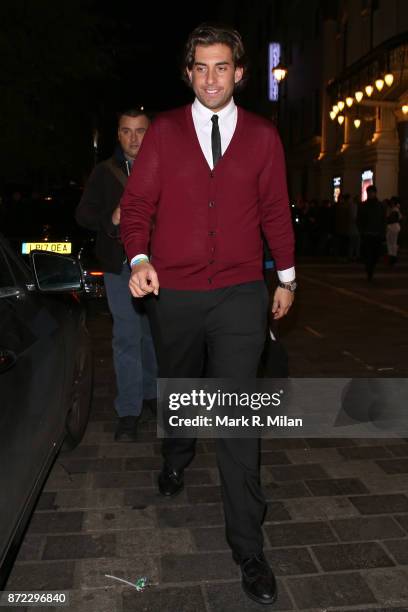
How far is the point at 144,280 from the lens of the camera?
2871 mm

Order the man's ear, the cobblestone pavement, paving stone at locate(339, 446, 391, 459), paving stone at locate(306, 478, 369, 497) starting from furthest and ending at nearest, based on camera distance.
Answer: paving stone at locate(339, 446, 391, 459)
paving stone at locate(306, 478, 369, 497)
the man's ear
the cobblestone pavement

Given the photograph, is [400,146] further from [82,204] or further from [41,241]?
[82,204]

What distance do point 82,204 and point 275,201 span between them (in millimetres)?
1777

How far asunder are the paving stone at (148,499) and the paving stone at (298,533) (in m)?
0.53

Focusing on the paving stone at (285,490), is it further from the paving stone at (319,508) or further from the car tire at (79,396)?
the car tire at (79,396)

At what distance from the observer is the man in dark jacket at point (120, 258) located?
4406 mm

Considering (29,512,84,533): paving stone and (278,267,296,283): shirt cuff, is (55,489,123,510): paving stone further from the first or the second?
(278,267,296,283): shirt cuff

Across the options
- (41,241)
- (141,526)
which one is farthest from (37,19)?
(141,526)

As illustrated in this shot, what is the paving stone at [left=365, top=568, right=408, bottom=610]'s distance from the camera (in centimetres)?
281

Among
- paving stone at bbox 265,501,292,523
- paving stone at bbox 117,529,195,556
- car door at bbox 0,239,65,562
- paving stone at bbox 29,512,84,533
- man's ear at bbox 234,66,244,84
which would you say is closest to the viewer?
car door at bbox 0,239,65,562

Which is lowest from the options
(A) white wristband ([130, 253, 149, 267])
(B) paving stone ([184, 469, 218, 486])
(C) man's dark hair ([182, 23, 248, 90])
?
(B) paving stone ([184, 469, 218, 486])

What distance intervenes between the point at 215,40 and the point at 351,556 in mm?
2245

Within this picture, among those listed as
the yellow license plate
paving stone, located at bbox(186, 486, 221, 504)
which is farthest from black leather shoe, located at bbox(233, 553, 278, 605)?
the yellow license plate

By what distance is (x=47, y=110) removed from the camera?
709 inches
